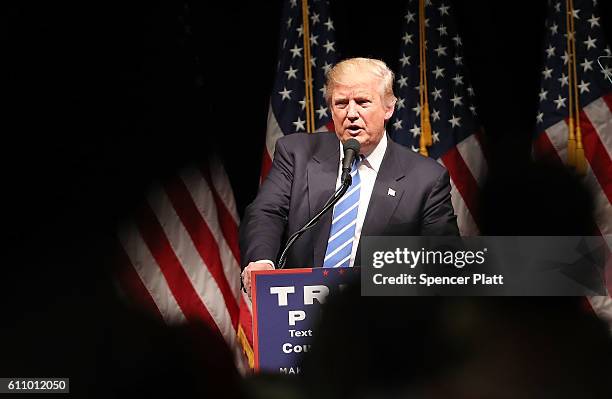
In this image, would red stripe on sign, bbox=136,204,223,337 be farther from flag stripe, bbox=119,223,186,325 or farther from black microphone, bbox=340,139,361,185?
black microphone, bbox=340,139,361,185

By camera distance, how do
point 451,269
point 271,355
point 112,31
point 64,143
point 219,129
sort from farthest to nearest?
point 219,129 → point 112,31 → point 64,143 → point 271,355 → point 451,269

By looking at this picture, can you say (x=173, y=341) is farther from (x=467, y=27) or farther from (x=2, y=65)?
(x=467, y=27)

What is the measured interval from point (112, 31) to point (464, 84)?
5.84ft

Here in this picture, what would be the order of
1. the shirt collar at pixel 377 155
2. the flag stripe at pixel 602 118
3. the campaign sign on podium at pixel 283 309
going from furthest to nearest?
the flag stripe at pixel 602 118 < the shirt collar at pixel 377 155 < the campaign sign on podium at pixel 283 309

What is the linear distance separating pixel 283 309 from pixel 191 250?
2162 millimetres

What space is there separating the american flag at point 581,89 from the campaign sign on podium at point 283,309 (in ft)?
7.41

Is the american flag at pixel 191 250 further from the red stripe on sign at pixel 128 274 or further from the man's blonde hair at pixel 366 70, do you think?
the man's blonde hair at pixel 366 70

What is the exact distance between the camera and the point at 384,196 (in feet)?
9.12

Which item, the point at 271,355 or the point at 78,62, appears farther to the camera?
the point at 78,62

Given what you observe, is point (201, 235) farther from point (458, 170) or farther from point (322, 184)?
point (322, 184)

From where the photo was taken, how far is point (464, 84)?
13.8ft

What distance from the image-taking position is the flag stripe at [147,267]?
414 centimetres

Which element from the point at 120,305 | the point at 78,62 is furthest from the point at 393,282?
the point at 78,62

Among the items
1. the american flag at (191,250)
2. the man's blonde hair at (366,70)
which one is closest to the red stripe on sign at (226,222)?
the american flag at (191,250)
